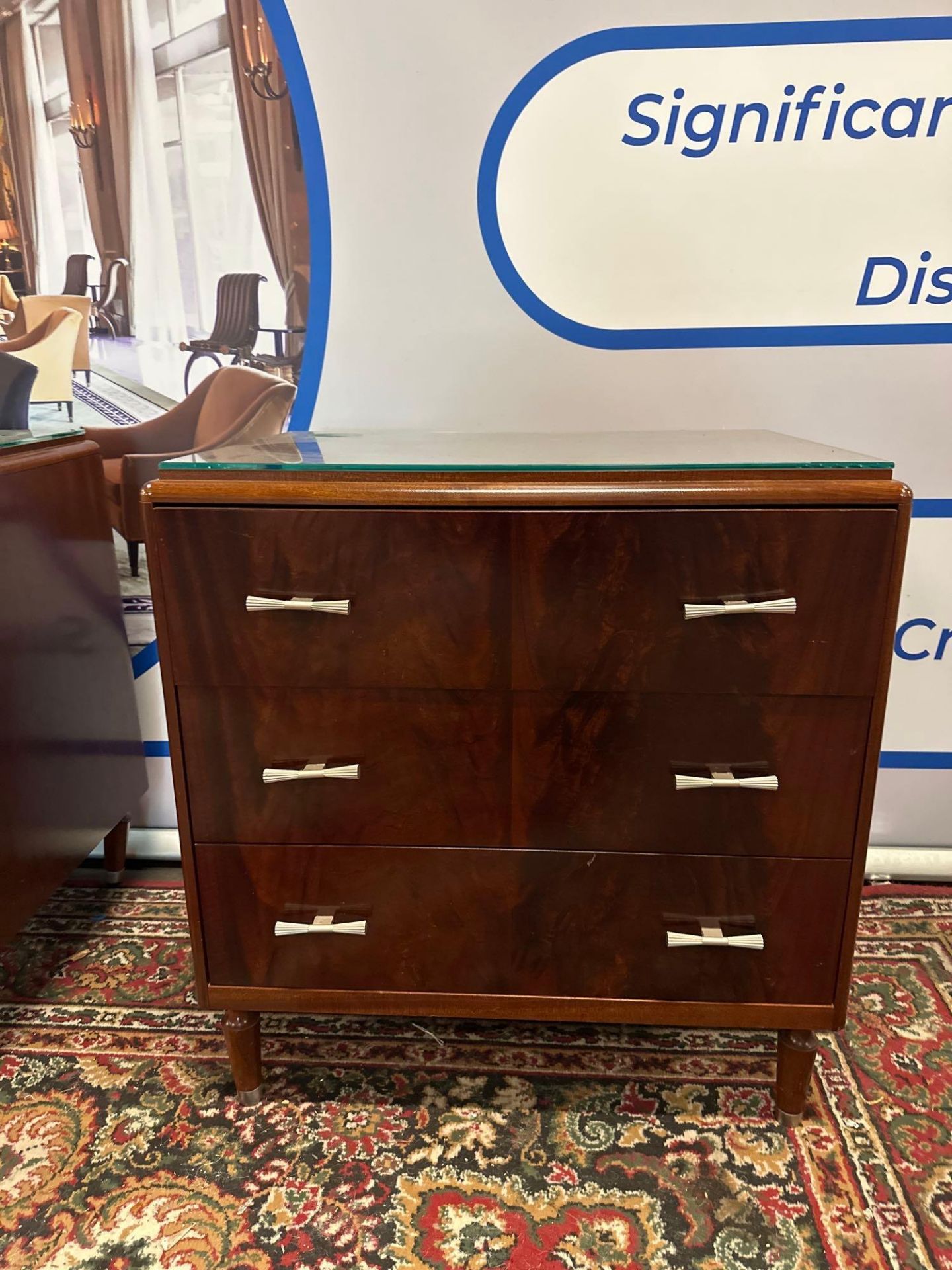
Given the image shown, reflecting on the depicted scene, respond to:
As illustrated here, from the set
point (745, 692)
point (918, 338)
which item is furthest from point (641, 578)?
point (918, 338)

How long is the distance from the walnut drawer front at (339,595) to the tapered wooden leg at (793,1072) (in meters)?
0.64

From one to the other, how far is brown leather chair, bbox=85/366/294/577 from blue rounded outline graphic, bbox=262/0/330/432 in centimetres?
4

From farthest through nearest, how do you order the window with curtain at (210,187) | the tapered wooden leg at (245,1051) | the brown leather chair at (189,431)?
1. the brown leather chair at (189,431)
2. the window with curtain at (210,187)
3. the tapered wooden leg at (245,1051)

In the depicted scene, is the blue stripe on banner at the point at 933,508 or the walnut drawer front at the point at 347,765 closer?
the walnut drawer front at the point at 347,765

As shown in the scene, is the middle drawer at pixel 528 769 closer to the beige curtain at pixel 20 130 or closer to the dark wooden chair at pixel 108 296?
the dark wooden chair at pixel 108 296

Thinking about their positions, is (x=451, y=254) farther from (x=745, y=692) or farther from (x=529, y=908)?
(x=529, y=908)

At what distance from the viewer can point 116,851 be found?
1.65 meters

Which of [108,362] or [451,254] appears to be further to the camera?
[108,362]

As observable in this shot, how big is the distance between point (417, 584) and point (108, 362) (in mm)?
1009

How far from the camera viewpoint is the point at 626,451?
1050 millimetres

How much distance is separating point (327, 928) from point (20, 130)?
1.49 metres

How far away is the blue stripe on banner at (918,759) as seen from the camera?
1.64m

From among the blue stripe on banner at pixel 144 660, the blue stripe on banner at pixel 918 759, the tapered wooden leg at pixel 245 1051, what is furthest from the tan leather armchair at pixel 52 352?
the blue stripe on banner at pixel 918 759

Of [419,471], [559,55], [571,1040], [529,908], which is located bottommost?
[571,1040]
